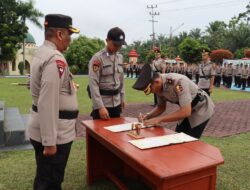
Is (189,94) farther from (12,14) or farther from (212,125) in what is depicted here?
(12,14)

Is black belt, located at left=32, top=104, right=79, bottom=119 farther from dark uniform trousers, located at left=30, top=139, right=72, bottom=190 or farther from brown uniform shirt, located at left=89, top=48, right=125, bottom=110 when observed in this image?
brown uniform shirt, located at left=89, top=48, right=125, bottom=110

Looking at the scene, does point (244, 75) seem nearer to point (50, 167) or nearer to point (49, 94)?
point (50, 167)

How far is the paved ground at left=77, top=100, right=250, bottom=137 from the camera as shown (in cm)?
598

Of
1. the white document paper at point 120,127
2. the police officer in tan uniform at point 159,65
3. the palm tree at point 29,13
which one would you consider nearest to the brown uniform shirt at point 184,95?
the white document paper at point 120,127

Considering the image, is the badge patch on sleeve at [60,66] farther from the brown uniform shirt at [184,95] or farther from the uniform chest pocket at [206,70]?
the uniform chest pocket at [206,70]

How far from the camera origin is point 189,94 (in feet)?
9.32

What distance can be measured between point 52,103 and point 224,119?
5.93 m

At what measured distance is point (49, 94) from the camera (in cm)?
213

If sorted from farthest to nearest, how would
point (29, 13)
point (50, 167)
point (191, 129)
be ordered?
point (29, 13)
point (191, 129)
point (50, 167)

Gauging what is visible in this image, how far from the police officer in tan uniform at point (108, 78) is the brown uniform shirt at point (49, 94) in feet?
3.93

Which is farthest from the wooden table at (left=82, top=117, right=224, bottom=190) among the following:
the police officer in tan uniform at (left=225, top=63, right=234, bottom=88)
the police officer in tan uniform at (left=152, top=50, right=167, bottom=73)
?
the police officer in tan uniform at (left=225, top=63, right=234, bottom=88)

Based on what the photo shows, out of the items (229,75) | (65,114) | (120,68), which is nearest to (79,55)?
(229,75)

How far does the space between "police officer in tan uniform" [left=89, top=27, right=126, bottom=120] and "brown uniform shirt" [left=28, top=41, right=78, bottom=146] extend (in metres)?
1.20

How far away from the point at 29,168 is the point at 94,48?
37737 millimetres
